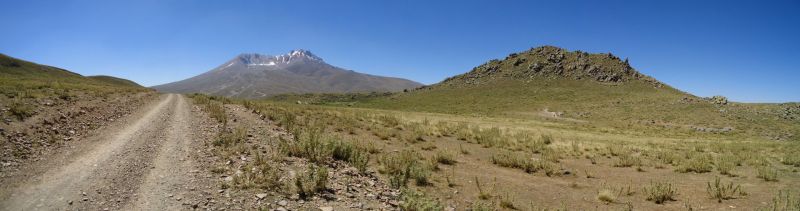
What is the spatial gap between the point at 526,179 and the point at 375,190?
5.86 meters

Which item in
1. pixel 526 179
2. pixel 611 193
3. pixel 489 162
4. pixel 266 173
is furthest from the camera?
A: pixel 489 162

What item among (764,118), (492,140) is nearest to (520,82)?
(764,118)

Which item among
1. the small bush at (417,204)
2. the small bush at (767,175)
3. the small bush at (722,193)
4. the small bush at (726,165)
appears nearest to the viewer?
the small bush at (417,204)

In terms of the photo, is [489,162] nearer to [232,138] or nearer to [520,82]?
[232,138]

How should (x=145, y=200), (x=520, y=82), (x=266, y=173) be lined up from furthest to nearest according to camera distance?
(x=520, y=82)
(x=266, y=173)
(x=145, y=200)

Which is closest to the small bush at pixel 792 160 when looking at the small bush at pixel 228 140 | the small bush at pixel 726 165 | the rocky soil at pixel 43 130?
the small bush at pixel 726 165

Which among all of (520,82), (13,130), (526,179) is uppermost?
(520,82)

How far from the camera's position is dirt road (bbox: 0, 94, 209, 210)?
641cm

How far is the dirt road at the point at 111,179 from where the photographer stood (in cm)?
641

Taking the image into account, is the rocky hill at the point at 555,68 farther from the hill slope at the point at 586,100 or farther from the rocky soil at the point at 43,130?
the rocky soil at the point at 43,130

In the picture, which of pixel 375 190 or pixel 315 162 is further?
pixel 315 162

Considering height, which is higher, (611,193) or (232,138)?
(232,138)

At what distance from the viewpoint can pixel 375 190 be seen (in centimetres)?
863

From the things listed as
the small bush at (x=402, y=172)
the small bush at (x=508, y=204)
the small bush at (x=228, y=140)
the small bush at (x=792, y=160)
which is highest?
the small bush at (x=228, y=140)
